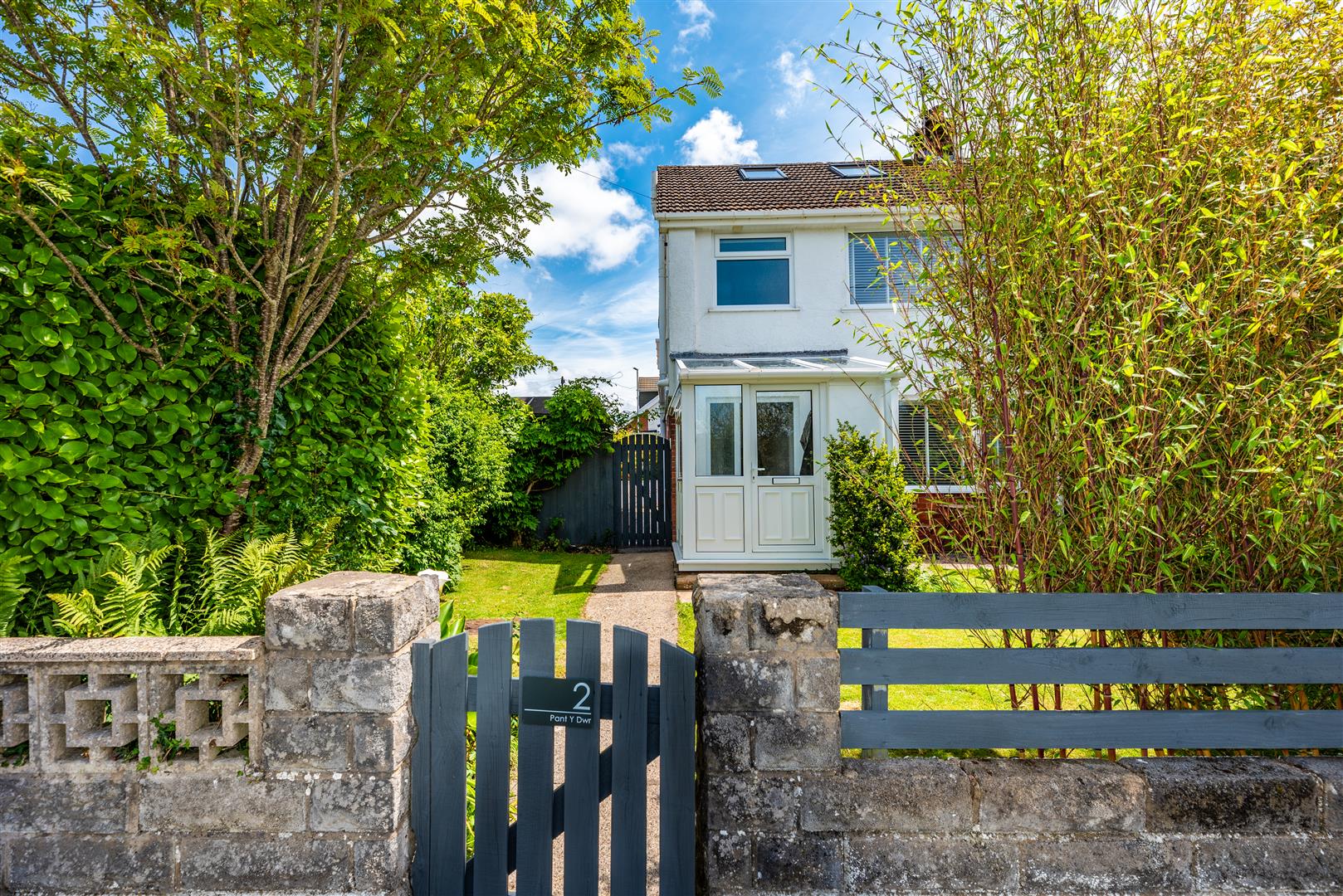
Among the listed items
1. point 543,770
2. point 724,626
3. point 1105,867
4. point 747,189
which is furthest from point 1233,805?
point 747,189

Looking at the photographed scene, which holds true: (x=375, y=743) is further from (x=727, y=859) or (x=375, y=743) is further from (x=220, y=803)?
(x=727, y=859)

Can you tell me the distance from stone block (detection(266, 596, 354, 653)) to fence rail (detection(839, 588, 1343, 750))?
65.5 inches

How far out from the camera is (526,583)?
24.1 feet

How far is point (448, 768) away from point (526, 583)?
561 cm

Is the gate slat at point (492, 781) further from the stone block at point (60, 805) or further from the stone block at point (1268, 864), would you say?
the stone block at point (1268, 864)

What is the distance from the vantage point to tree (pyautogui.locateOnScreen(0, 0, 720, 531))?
253 cm

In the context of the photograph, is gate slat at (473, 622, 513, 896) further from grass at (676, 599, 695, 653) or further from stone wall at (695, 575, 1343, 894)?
grass at (676, 599, 695, 653)

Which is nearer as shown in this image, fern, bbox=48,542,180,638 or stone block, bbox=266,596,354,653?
stone block, bbox=266,596,354,653

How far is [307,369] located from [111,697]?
1.92m

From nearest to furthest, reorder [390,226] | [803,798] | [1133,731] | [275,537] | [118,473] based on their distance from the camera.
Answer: [803,798]
[1133,731]
[118,473]
[275,537]
[390,226]

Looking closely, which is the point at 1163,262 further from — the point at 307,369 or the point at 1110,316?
the point at 307,369

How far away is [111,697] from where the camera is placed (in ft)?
5.82

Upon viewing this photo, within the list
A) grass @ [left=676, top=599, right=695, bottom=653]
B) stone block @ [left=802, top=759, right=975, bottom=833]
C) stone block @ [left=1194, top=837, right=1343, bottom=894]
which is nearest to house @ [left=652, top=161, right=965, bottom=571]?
grass @ [left=676, top=599, right=695, bottom=653]

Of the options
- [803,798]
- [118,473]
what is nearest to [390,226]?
[118,473]
